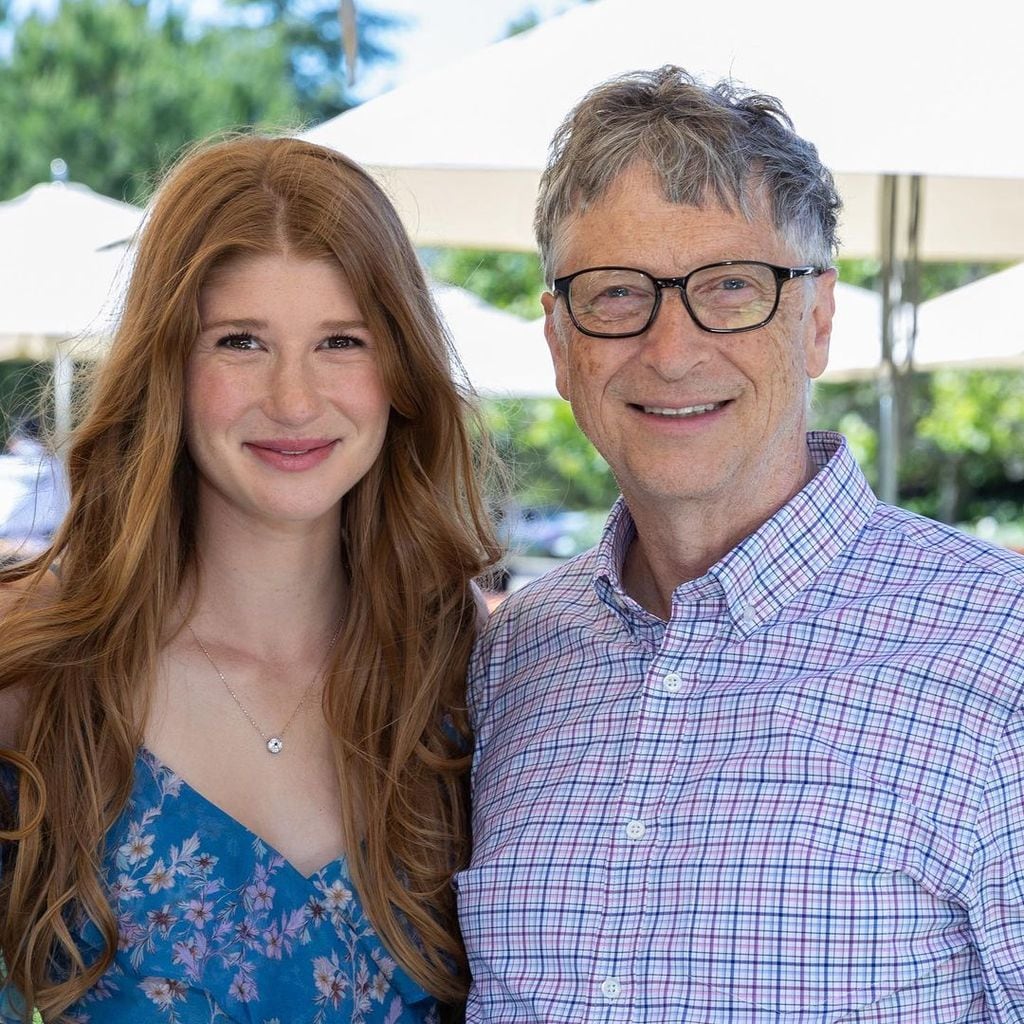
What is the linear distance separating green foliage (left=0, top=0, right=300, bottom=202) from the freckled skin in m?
19.9

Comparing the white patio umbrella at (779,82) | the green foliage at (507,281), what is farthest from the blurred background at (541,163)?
the green foliage at (507,281)

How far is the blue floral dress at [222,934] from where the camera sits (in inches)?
83.7

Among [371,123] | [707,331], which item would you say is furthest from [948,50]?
[707,331]

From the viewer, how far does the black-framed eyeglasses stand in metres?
2.04

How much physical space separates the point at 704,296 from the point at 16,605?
1.14 meters

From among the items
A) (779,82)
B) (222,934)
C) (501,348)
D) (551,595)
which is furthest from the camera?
(501,348)

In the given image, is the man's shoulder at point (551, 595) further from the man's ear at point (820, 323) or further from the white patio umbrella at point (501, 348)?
the white patio umbrella at point (501, 348)

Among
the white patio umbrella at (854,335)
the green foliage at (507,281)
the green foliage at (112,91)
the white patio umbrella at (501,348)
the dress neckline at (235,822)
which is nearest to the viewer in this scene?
the dress neckline at (235,822)

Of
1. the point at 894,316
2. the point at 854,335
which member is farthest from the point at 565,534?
the point at 894,316

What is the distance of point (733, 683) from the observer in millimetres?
1990

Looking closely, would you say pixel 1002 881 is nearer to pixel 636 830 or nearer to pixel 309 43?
pixel 636 830

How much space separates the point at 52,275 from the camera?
703cm

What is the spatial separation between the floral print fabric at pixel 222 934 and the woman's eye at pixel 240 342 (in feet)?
2.09

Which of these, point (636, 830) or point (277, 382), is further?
point (277, 382)
